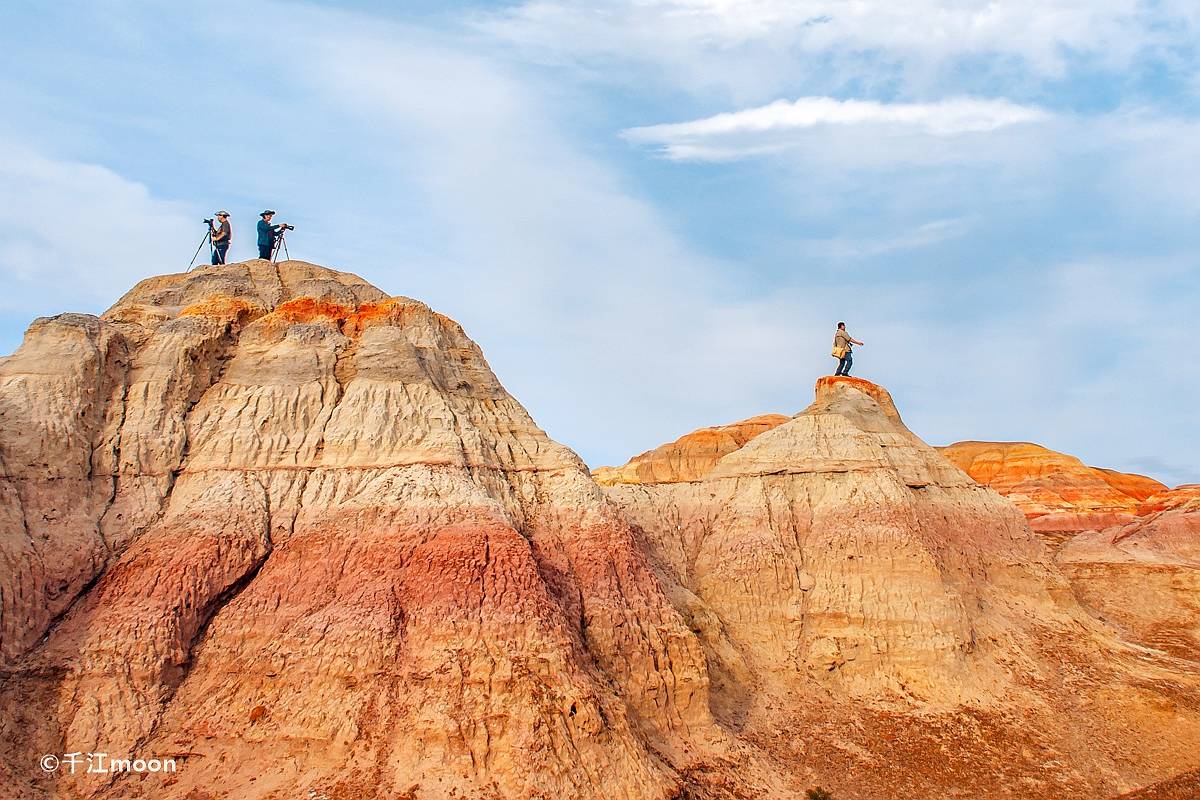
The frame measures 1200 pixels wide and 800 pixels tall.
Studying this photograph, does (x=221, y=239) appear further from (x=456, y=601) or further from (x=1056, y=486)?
(x=1056, y=486)

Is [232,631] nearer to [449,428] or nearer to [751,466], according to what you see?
[449,428]

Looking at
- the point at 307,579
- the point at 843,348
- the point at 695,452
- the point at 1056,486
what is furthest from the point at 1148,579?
the point at 1056,486

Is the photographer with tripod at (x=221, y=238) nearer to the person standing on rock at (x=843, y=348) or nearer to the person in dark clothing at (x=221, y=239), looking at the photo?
the person in dark clothing at (x=221, y=239)

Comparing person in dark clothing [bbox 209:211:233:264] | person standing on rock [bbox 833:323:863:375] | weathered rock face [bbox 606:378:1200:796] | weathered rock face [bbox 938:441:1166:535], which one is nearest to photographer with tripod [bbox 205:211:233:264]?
person in dark clothing [bbox 209:211:233:264]

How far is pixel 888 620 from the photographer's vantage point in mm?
24141

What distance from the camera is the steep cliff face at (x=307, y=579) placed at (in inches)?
595

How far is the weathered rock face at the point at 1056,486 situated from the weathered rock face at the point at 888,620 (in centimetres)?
3288

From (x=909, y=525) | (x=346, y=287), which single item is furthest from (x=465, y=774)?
(x=909, y=525)

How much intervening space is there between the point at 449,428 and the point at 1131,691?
21.1m

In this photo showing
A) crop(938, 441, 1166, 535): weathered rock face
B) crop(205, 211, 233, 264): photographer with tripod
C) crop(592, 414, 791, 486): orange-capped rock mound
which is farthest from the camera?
crop(938, 441, 1166, 535): weathered rock face

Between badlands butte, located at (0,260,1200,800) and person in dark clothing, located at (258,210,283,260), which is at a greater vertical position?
person in dark clothing, located at (258,210,283,260)

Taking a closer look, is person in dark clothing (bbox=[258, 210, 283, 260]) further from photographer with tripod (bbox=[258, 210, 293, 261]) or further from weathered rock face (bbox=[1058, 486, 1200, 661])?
weathered rock face (bbox=[1058, 486, 1200, 661])

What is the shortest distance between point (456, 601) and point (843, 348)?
2198 cm

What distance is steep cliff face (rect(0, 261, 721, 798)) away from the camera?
15102 millimetres
